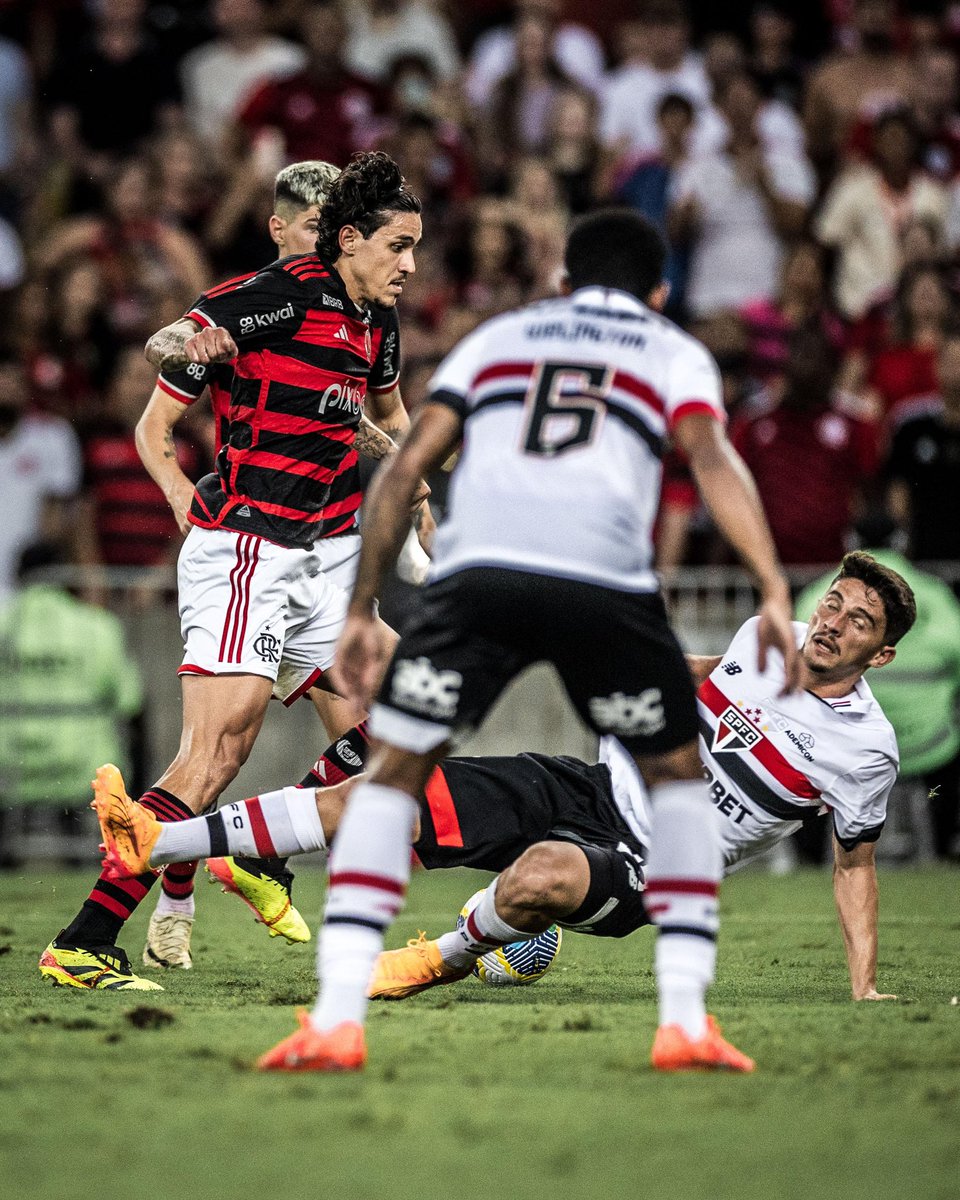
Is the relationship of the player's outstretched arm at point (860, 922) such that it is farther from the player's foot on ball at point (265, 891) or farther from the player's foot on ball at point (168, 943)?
the player's foot on ball at point (168, 943)

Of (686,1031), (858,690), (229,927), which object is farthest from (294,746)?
(686,1031)

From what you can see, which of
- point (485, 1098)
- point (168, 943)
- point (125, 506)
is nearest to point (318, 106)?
point (125, 506)

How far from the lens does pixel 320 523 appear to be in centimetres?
682

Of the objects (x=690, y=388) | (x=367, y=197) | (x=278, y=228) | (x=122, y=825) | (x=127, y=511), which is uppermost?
(x=278, y=228)

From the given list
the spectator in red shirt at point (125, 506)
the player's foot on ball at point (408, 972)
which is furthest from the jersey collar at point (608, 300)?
the spectator in red shirt at point (125, 506)

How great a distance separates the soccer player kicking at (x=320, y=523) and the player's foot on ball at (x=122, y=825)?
65 cm

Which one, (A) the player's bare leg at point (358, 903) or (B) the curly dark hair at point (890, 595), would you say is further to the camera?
(B) the curly dark hair at point (890, 595)

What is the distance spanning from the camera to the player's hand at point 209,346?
5.98 m

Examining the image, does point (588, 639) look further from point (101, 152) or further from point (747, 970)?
point (101, 152)

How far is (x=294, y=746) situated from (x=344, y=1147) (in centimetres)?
787

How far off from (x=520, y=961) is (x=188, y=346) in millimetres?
2277

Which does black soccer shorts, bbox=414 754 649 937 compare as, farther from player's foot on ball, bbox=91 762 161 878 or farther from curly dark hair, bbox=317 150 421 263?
curly dark hair, bbox=317 150 421 263

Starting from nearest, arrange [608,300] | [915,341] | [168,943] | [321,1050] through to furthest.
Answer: [321,1050]
[608,300]
[168,943]
[915,341]

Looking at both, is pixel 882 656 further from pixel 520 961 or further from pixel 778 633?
pixel 778 633
